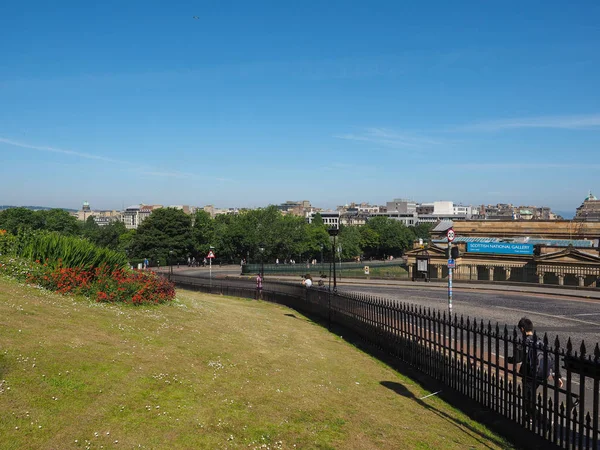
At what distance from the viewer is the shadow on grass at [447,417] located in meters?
8.11

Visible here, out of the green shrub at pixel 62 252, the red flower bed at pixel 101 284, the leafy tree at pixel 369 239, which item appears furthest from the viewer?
the leafy tree at pixel 369 239

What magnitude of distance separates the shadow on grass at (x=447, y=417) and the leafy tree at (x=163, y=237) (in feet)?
298

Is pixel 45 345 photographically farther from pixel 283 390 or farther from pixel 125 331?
pixel 283 390

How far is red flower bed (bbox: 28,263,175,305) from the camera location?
14.6m

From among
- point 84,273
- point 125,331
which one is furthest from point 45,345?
point 84,273

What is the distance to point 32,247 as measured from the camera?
1662 cm

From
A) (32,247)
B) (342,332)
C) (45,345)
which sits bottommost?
(342,332)

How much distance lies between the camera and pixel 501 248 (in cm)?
5009

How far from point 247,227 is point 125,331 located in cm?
9906

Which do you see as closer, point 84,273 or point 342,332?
point 84,273

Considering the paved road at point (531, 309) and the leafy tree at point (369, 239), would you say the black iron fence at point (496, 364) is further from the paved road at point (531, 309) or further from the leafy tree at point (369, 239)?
the leafy tree at point (369, 239)

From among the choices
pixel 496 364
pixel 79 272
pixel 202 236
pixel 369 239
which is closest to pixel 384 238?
pixel 369 239

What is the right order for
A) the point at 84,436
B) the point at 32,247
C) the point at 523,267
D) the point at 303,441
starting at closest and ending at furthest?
the point at 84,436, the point at 303,441, the point at 32,247, the point at 523,267

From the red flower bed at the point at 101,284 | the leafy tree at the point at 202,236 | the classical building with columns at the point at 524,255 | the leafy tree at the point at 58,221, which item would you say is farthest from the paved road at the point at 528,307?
the leafy tree at the point at 58,221
